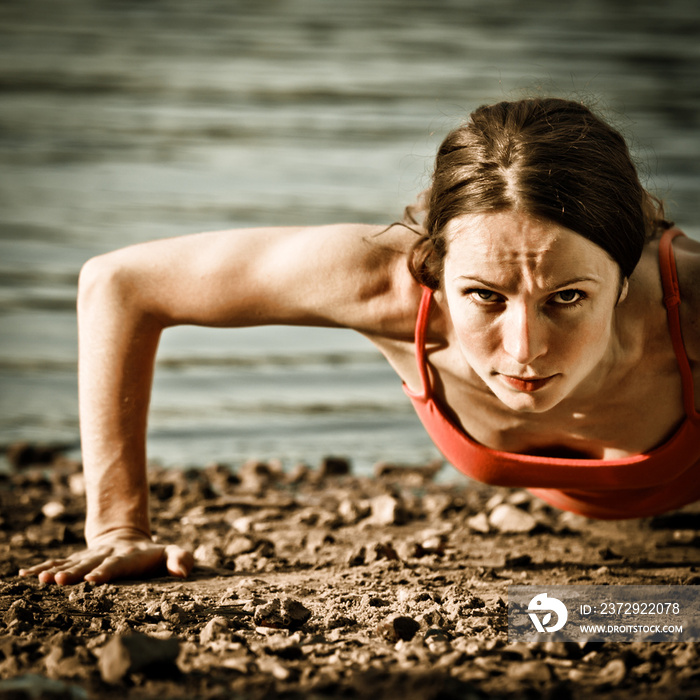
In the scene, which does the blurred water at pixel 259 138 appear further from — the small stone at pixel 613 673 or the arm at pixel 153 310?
the small stone at pixel 613 673

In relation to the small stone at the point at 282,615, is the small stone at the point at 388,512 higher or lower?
lower

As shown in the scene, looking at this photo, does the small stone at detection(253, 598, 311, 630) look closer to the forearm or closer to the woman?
the woman

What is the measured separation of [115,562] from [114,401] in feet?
1.74

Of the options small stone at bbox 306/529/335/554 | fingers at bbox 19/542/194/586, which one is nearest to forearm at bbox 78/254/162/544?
fingers at bbox 19/542/194/586

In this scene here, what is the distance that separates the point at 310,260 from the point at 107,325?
765 mm

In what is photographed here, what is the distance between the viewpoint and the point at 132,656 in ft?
6.48

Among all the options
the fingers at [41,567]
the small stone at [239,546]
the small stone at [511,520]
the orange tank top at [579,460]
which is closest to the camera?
the orange tank top at [579,460]

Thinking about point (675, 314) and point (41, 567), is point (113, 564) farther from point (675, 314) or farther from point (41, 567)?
point (675, 314)

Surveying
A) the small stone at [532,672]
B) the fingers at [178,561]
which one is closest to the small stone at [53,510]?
the fingers at [178,561]

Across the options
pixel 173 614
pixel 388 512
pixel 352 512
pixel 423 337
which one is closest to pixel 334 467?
pixel 352 512

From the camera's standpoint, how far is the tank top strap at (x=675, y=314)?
264 centimetres

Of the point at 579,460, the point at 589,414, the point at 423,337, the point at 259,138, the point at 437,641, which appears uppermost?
the point at 259,138

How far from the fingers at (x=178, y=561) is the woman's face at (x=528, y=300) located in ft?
3.83

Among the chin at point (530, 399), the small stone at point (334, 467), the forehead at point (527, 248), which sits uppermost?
the forehead at point (527, 248)
